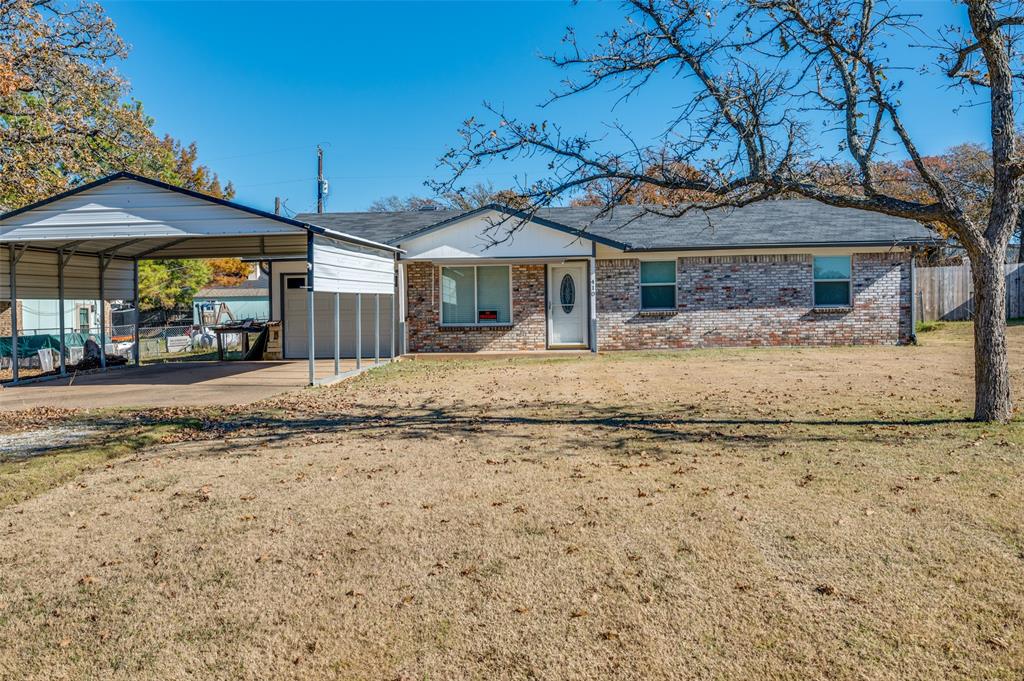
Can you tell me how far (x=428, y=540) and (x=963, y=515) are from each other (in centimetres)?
334

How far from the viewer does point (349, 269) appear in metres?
13.2

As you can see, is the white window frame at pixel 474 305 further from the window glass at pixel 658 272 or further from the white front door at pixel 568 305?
the window glass at pixel 658 272

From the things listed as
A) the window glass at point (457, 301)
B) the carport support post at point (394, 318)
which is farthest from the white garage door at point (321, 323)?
the window glass at point (457, 301)

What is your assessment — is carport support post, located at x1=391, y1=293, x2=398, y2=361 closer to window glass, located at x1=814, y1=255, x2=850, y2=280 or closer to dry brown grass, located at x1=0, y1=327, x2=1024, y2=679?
dry brown grass, located at x1=0, y1=327, x2=1024, y2=679

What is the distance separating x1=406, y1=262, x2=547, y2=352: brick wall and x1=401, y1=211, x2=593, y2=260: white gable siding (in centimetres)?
67

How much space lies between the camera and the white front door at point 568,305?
18109 millimetres

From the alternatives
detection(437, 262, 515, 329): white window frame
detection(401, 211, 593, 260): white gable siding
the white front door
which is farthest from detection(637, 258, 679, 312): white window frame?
detection(437, 262, 515, 329): white window frame

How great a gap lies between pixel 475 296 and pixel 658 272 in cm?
482

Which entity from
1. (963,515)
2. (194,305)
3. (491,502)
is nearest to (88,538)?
(491,502)

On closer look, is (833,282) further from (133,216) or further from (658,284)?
(133,216)

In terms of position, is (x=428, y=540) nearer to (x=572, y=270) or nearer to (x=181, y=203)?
(x=181, y=203)

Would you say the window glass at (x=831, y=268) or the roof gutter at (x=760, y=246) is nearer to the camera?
the roof gutter at (x=760, y=246)

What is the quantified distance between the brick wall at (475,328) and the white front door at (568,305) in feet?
1.12

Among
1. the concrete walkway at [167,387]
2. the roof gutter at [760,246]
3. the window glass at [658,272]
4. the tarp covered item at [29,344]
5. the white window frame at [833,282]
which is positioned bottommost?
the concrete walkway at [167,387]
